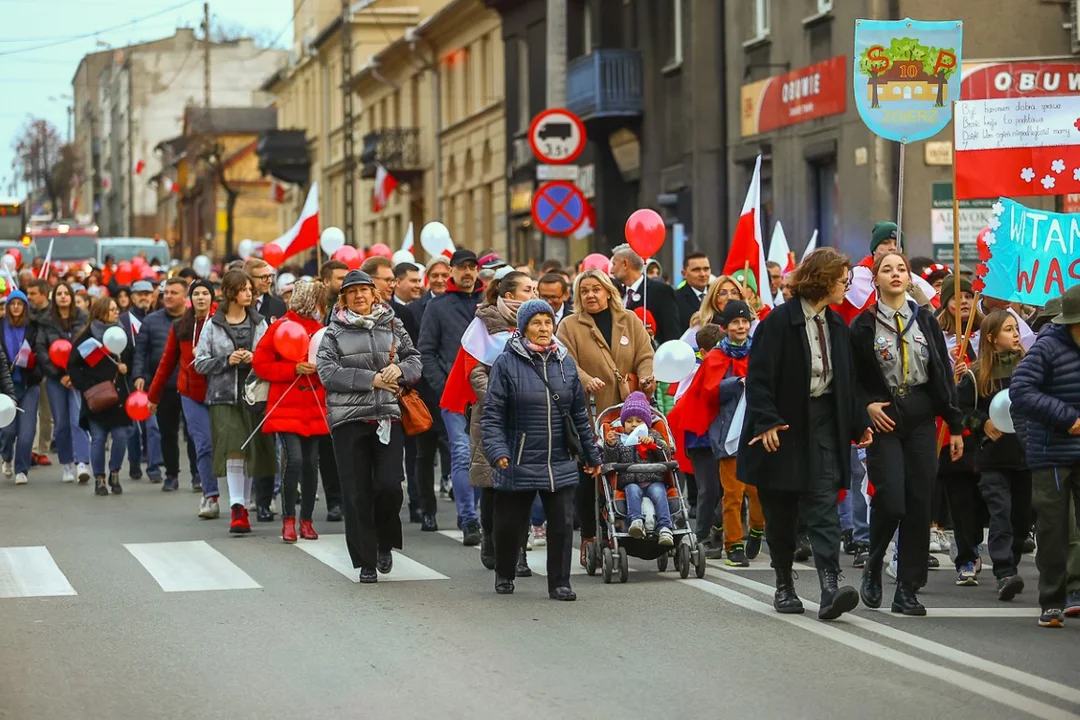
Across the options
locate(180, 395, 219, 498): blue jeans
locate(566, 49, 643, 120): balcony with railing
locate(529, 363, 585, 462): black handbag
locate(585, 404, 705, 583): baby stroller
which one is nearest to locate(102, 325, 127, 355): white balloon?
locate(180, 395, 219, 498): blue jeans

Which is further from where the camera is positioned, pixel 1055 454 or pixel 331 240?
pixel 331 240

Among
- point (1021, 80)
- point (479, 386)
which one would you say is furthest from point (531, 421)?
Result: point (1021, 80)

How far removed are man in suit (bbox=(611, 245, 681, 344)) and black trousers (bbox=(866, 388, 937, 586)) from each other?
4.32 meters

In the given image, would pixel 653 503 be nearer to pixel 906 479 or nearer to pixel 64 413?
pixel 906 479

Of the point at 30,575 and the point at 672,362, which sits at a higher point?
the point at 672,362

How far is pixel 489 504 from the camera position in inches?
467

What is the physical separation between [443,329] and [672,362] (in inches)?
99.6

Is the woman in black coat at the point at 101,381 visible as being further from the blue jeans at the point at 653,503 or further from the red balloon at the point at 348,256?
the blue jeans at the point at 653,503

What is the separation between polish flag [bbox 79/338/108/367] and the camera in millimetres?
18234

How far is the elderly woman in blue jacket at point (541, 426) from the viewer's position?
10594 mm

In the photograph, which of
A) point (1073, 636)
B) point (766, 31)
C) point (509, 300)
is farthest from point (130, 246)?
point (1073, 636)

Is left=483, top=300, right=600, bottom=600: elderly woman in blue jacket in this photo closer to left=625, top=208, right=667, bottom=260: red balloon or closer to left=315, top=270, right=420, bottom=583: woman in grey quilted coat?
left=315, top=270, right=420, bottom=583: woman in grey quilted coat

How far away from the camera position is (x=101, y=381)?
720 inches

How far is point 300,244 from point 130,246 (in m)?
40.1
